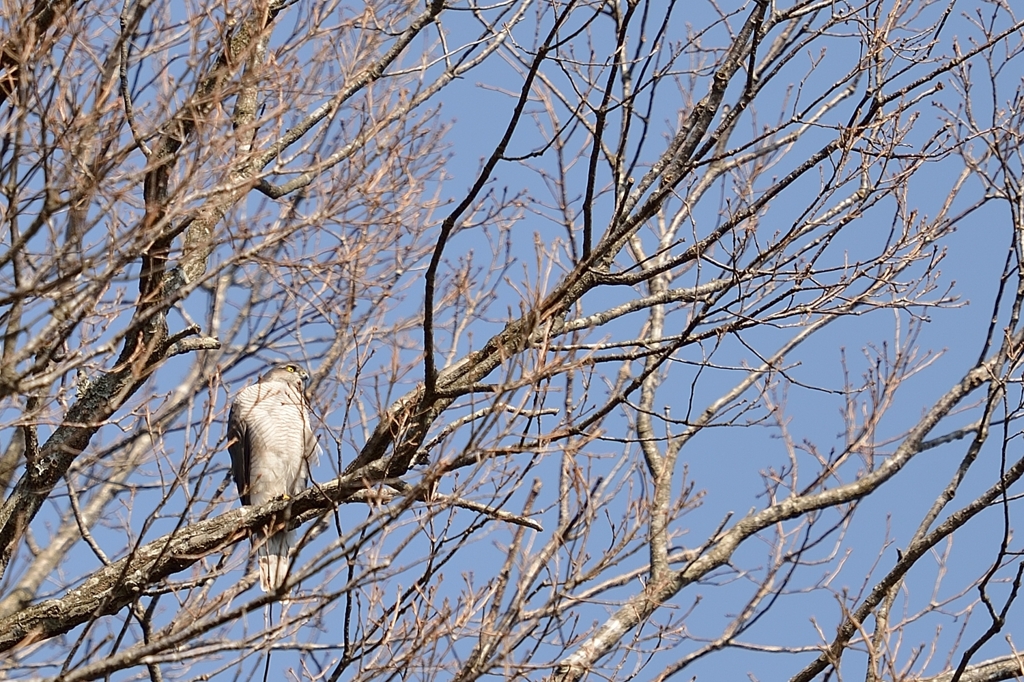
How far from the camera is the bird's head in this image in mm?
6906

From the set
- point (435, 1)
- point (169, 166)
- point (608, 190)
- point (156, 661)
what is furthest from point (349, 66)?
point (156, 661)

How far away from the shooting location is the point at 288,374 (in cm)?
700

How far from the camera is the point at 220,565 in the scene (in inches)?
145

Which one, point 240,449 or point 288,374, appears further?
point 288,374

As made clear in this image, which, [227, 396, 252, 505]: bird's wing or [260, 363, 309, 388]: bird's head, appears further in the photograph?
[260, 363, 309, 388]: bird's head

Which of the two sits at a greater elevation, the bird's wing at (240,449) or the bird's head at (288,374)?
the bird's head at (288,374)

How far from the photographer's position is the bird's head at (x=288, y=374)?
6906 mm

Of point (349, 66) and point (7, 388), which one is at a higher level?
point (349, 66)

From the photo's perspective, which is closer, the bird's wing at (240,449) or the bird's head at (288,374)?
the bird's wing at (240,449)

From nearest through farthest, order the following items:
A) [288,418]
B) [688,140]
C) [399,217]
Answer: [688,140], [399,217], [288,418]

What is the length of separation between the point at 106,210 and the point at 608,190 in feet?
7.90

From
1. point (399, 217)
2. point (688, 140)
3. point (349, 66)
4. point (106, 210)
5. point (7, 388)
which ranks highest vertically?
point (349, 66)

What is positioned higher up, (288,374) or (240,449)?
(288,374)

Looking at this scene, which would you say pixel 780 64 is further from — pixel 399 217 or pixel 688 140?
pixel 399 217
